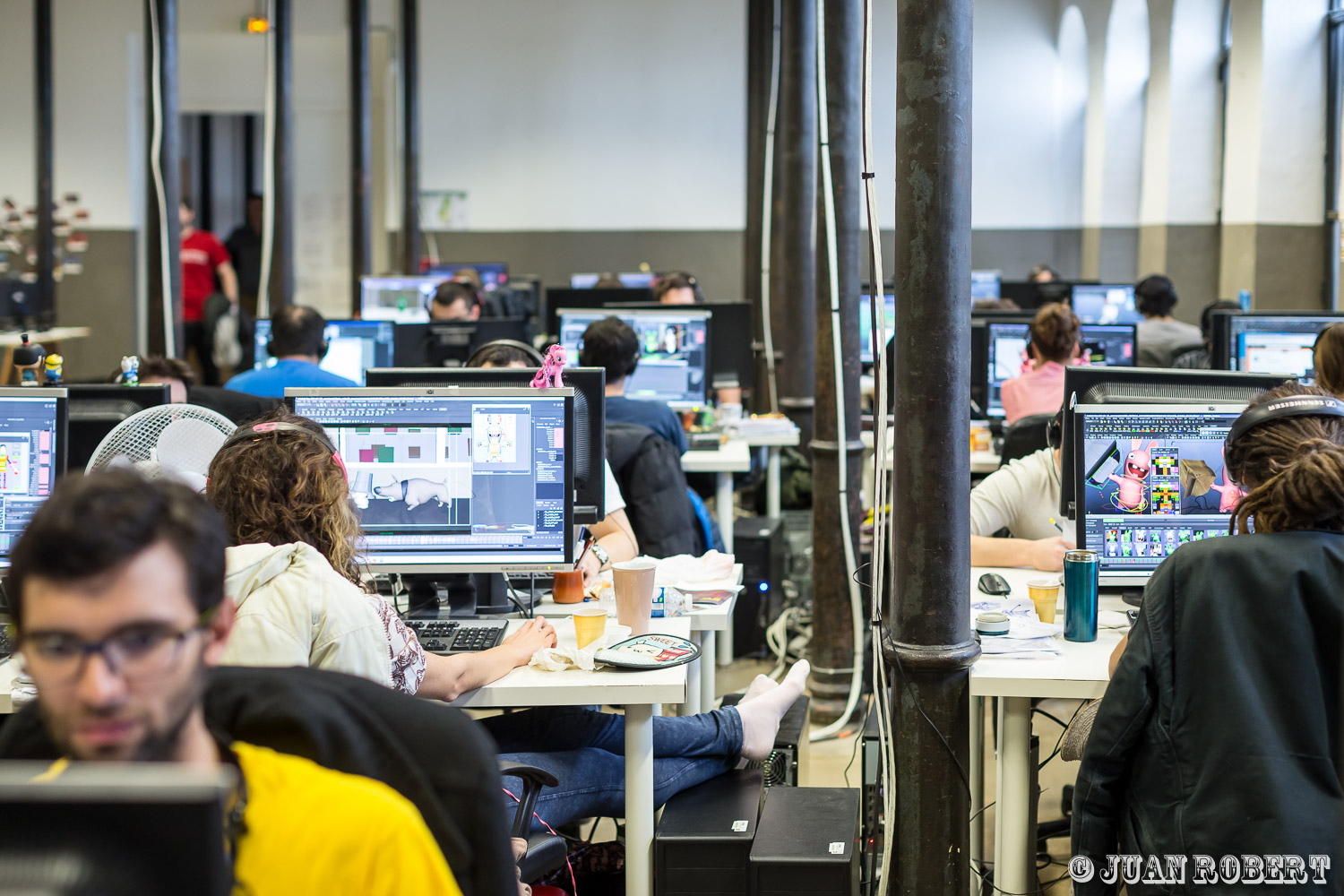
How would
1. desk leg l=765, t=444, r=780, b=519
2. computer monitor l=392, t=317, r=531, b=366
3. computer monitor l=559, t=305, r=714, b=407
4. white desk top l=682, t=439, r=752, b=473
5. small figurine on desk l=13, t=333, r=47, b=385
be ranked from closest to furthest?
small figurine on desk l=13, t=333, r=47, b=385 → white desk top l=682, t=439, r=752, b=473 → desk leg l=765, t=444, r=780, b=519 → computer monitor l=559, t=305, r=714, b=407 → computer monitor l=392, t=317, r=531, b=366

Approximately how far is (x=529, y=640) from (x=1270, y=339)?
141 inches

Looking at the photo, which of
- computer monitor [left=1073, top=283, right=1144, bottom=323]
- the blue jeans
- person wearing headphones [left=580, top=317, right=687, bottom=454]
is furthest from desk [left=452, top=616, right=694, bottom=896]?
computer monitor [left=1073, top=283, right=1144, bottom=323]

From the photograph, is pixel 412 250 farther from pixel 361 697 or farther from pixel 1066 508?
pixel 361 697

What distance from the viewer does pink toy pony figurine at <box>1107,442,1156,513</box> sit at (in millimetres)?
2842

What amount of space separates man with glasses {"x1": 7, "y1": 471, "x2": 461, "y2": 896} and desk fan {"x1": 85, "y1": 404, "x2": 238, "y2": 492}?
5.59 feet

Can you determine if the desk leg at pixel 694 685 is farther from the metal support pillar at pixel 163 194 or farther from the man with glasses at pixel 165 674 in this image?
the metal support pillar at pixel 163 194

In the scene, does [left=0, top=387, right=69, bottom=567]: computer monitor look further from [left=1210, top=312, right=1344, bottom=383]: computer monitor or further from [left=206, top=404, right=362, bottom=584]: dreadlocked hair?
[left=1210, top=312, right=1344, bottom=383]: computer monitor

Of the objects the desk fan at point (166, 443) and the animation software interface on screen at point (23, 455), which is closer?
the desk fan at point (166, 443)

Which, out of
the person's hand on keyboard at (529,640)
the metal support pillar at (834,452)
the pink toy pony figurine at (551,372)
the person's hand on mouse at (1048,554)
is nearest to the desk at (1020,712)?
the person's hand on mouse at (1048,554)

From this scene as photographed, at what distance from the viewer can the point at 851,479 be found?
14.1 feet

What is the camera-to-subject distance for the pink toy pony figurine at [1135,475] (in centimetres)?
284

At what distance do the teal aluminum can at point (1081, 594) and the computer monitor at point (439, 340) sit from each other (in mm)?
4171

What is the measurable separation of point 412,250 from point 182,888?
11220mm

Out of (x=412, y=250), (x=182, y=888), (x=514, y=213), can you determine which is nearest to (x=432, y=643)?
(x=182, y=888)
